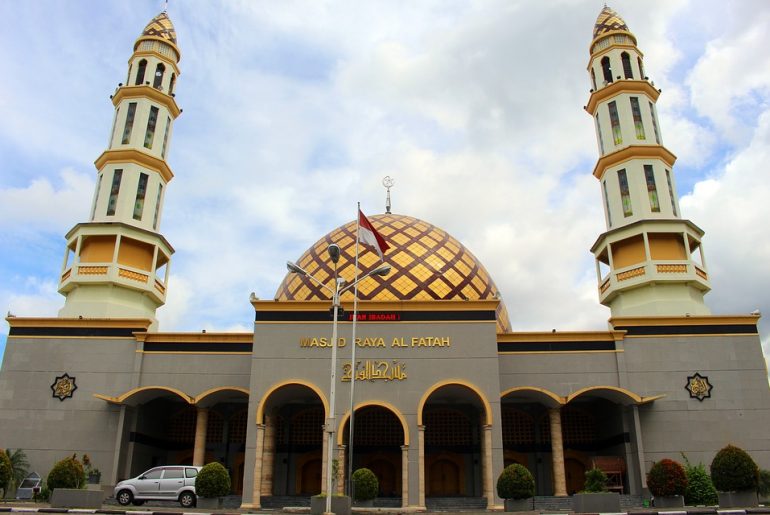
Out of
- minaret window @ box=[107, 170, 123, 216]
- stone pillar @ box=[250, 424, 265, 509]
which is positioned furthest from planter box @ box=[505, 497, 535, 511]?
minaret window @ box=[107, 170, 123, 216]

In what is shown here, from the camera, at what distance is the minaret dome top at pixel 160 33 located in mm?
28503

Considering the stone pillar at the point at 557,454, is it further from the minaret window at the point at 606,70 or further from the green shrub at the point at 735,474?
the minaret window at the point at 606,70

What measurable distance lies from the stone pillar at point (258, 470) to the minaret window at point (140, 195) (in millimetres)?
10922

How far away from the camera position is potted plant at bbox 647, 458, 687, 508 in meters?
16.9

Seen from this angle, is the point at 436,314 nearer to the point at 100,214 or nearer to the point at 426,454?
the point at 426,454

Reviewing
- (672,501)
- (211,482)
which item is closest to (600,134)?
(672,501)

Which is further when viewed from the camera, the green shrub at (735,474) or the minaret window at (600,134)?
the minaret window at (600,134)

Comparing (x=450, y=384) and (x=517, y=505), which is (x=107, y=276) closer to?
(x=450, y=384)

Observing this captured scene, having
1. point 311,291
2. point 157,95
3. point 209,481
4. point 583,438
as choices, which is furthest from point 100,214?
point 583,438

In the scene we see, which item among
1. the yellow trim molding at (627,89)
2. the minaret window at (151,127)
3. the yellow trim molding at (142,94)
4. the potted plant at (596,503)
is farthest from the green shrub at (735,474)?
the yellow trim molding at (142,94)

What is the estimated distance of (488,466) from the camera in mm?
19031

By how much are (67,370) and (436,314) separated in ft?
43.8

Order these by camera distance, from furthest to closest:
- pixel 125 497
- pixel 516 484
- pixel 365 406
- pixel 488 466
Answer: pixel 365 406, pixel 488 466, pixel 125 497, pixel 516 484

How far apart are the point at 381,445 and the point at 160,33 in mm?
20703
